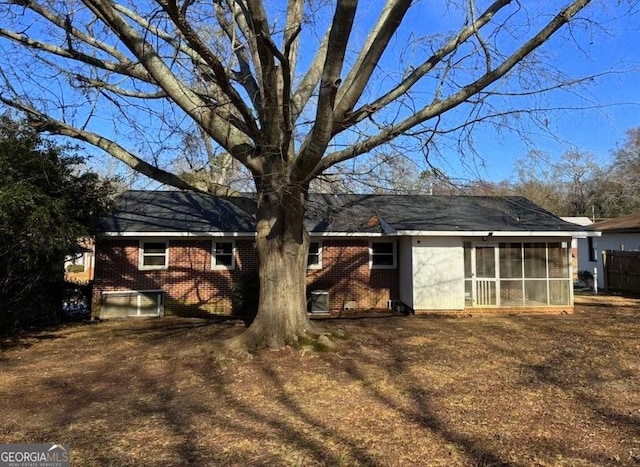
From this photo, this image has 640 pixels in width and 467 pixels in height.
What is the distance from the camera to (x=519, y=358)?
8938mm

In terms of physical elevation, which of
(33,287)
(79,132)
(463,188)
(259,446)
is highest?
(79,132)

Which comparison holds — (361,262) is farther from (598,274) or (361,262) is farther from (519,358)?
(598,274)

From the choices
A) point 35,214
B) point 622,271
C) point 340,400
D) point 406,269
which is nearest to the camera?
point 340,400

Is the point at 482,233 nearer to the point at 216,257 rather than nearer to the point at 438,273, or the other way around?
the point at 438,273

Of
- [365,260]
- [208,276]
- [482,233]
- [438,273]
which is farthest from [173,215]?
[482,233]

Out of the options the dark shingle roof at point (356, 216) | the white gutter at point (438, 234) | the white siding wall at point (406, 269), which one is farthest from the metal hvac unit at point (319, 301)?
the white gutter at point (438, 234)

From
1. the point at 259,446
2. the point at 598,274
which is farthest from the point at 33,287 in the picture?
the point at 598,274

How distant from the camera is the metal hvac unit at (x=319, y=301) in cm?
1623

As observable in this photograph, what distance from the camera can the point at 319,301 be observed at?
1625 cm

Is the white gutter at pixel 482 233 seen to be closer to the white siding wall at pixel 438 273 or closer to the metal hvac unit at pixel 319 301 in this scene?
the white siding wall at pixel 438 273

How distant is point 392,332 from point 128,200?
36.9 ft

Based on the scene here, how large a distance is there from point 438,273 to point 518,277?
255 cm

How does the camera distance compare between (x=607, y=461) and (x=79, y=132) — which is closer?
(x=607, y=461)

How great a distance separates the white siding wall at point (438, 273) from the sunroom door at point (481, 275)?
55cm
